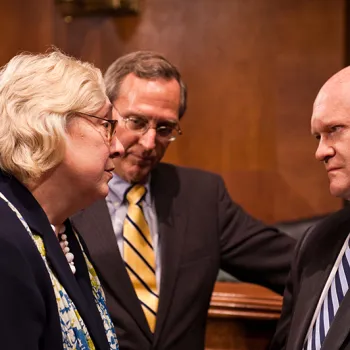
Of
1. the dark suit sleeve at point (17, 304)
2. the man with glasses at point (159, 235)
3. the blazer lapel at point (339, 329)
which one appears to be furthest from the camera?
the man with glasses at point (159, 235)

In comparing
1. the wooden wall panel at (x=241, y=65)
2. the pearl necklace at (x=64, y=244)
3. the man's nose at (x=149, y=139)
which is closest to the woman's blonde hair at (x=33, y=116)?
the pearl necklace at (x=64, y=244)

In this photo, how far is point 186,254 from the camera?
2.55m

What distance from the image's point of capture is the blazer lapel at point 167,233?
96.0 inches

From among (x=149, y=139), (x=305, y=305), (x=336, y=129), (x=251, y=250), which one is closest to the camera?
(x=336, y=129)

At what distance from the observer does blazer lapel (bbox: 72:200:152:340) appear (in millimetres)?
2395

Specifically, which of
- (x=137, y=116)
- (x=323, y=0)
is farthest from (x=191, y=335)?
(x=323, y=0)

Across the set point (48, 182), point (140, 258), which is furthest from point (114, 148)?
point (140, 258)

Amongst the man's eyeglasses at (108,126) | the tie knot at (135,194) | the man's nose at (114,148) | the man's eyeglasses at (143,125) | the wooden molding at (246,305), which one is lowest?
the wooden molding at (246,305)

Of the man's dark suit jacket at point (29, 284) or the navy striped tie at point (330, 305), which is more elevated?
the man's dark suit jacket at point (29, 284)

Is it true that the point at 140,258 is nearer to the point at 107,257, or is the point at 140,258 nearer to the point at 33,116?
the point at 107,257

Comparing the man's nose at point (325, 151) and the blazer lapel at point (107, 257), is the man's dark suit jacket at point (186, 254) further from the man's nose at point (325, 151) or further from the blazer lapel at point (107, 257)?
the man's nose at point (325, 151)

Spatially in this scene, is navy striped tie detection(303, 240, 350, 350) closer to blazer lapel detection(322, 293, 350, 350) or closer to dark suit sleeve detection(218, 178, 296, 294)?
blazer lapel detection(322, 293, 350, 350)

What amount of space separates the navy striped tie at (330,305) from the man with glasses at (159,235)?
0.53 m

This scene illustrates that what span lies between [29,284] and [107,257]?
84 centimetres
